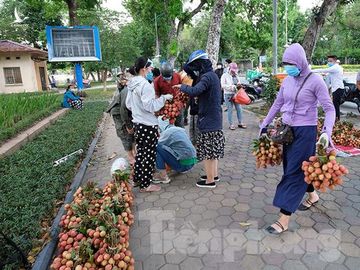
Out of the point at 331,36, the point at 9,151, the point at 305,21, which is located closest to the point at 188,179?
the point at 9,151

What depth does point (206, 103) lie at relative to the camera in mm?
4055

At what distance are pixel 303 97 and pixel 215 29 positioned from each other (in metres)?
7.16

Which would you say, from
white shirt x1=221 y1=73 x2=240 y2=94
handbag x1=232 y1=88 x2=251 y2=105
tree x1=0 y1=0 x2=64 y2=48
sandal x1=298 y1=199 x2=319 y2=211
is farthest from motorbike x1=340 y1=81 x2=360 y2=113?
tree x1=0 y1=0 x2=64 y2=48

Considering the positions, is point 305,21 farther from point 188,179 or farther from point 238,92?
point 188,179

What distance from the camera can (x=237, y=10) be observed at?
52.3 ft

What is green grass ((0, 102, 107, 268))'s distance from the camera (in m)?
3.40

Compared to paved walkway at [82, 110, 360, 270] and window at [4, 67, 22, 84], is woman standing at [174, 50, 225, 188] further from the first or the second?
window at [4, 67, 22, 84]

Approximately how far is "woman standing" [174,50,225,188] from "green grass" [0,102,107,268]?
2.11 metres

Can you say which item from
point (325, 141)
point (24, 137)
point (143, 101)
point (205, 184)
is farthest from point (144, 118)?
point (24, 137)

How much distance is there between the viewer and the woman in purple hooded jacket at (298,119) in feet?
9.85

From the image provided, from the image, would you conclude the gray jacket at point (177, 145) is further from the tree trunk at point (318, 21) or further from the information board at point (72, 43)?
the information board at point (72, 43)

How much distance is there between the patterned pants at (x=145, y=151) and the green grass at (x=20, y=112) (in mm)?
3742

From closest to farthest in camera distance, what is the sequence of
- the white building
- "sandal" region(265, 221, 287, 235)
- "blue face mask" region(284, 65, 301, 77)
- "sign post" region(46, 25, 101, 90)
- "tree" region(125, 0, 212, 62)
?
"blue face mask" region(284, 65, 301, 77) → "sandal" region(265, 221, 287, 235) → "sign post" region(46, 25, 101, 90) → "tree" region(125, 0, 212, 62) → the white building

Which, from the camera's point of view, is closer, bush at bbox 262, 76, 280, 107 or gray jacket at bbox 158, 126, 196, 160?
gray jacket at bbox 158, 126, 196, 160
